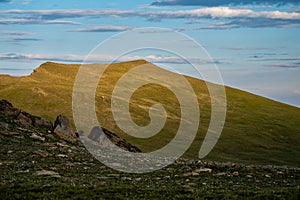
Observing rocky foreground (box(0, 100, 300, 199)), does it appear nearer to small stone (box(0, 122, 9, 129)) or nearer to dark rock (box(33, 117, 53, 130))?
small stone (box(0, 122, 9, 129))

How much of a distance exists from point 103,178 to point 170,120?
127 metres

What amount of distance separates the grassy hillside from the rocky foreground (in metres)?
67.1

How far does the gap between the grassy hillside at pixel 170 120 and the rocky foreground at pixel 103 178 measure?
67.1m

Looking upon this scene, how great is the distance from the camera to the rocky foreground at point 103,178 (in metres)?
28.0

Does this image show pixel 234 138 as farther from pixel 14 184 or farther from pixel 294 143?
pixel 14 184

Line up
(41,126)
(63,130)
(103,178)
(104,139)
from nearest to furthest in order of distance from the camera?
(103,178) → (63,130) → (41,126) → (104,139)

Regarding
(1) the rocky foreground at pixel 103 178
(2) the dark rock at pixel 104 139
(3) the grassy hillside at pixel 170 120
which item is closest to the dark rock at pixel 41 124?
(2) the dark rock at pixel 104 139

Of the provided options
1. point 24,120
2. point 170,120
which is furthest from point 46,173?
point 170,120

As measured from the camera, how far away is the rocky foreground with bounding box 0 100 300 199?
91.7ft

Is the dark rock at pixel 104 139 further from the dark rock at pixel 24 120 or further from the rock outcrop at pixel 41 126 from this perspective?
the dark rock at pixel 24 120

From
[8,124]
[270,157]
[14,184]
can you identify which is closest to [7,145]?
[8,124]

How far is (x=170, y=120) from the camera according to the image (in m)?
162

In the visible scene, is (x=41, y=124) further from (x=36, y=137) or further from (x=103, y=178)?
(x=103, y=178)

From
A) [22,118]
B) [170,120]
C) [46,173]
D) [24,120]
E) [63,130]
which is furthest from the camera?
[170,120]
